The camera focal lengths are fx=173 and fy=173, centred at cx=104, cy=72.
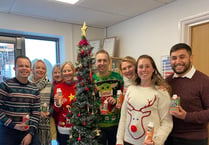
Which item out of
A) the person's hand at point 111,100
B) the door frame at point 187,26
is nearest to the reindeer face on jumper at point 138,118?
the person's hand at point 111,100

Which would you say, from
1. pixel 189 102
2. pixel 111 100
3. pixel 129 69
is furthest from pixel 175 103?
pixel 129 69

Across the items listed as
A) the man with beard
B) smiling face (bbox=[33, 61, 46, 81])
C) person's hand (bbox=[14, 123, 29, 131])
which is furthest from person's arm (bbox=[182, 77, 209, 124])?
smiling face (bbox=[33, 61, 46, 81])

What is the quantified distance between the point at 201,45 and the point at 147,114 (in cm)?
157

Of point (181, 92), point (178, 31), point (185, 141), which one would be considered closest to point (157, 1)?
point (178, 31)

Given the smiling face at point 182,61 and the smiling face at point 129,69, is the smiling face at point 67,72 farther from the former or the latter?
the smiling face at point 182,61

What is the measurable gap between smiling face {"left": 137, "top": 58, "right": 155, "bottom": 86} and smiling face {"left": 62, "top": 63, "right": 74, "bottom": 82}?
876 mm

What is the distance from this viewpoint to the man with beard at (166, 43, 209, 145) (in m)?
1.32

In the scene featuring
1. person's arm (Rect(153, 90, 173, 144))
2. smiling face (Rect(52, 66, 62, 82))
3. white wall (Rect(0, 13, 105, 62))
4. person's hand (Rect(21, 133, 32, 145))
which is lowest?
person's hand (Rect(21, 133, 32, 145))

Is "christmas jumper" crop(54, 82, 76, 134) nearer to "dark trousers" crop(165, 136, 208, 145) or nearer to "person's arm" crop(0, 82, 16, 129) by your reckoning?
"person's arm" crop(0, 82, 16, 129)

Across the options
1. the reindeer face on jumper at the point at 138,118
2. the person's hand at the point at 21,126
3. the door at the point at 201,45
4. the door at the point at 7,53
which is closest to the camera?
the reindeer face on jumper at the point at 138,118

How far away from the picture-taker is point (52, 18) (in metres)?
3.29

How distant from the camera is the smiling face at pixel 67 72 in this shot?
2.03m

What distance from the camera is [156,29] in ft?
9.51

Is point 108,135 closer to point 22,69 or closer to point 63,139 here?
point 63,139
